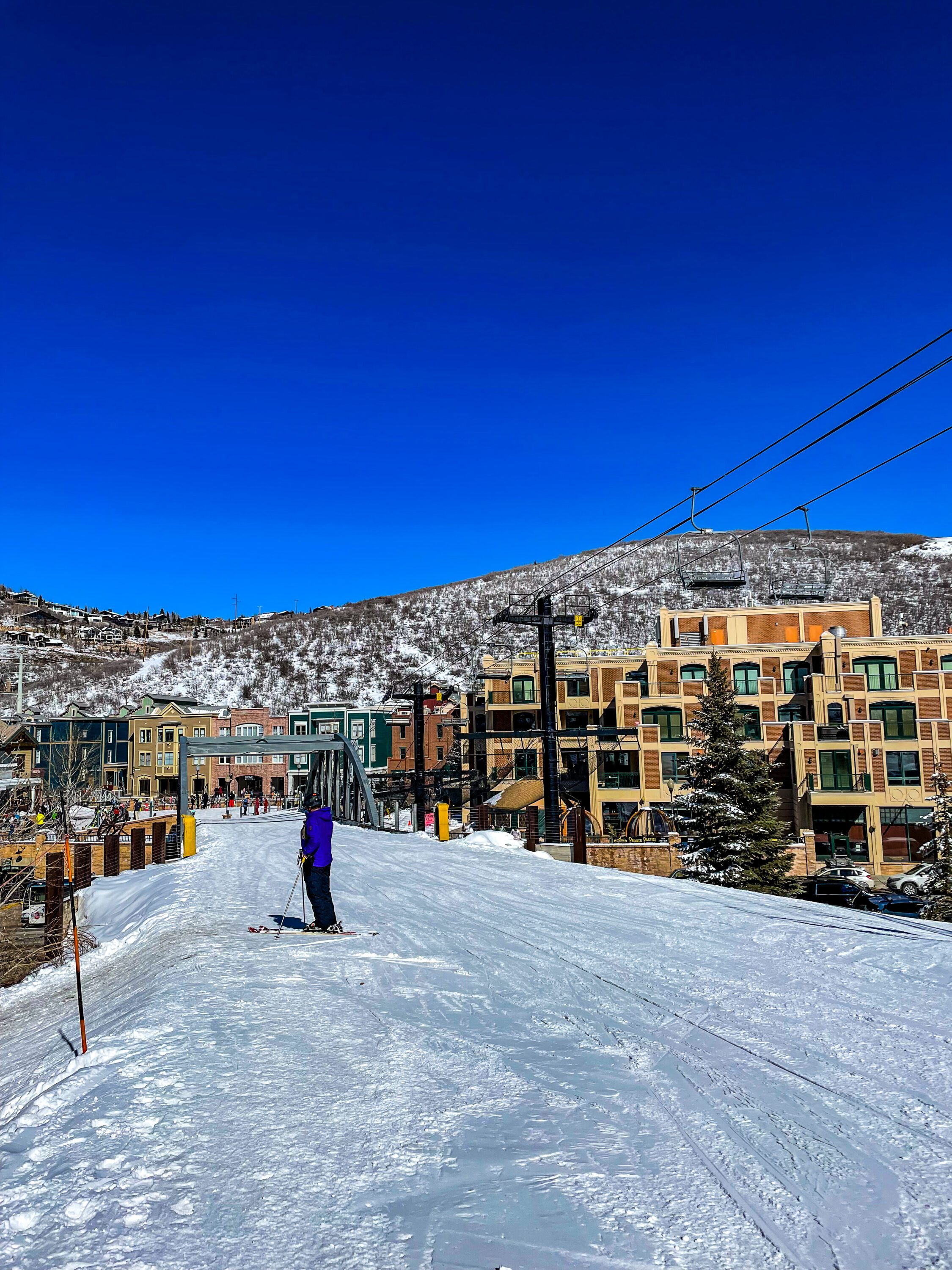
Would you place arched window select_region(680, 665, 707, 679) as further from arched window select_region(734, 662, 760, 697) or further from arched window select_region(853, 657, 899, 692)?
arched window select_region(853, 657, 899, 692)

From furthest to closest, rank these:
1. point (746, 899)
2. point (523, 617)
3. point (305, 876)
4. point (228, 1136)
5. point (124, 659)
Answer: point (124, 659)
point (523, 617)
point (746, 899)
point (305, 876)
point (228, 1136)

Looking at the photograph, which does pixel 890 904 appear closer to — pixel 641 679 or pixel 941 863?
pixel 941 863

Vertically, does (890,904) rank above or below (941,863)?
below

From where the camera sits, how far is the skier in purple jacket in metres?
9.24

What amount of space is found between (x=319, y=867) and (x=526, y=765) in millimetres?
40946

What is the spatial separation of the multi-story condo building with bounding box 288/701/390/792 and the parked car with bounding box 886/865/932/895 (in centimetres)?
4316

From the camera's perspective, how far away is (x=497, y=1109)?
14.3ft

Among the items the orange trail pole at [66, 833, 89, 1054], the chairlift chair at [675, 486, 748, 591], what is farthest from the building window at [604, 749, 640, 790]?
the chairlift chair at [675, 486, 748, 591]

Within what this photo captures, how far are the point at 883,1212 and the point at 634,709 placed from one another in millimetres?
43624

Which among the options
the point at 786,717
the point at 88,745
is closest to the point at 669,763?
the point at 786,717

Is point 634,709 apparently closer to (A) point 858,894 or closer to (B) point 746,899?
(A) point 858,894

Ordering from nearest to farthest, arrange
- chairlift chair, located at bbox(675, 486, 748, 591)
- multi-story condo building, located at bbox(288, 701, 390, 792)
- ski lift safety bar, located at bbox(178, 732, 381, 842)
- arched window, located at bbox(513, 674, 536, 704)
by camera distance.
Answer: ski lift safety bar, located at bbox(178, 732, 381, 842), arched window, located at bbox(513, 674, 536, 704), multi-story condo building, located at bbox(288, 701, 390, 792), chairlift chair, located at bbox(675, 486, 748, 591)

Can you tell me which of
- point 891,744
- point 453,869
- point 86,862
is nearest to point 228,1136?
point 453,869

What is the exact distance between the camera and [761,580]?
151m
